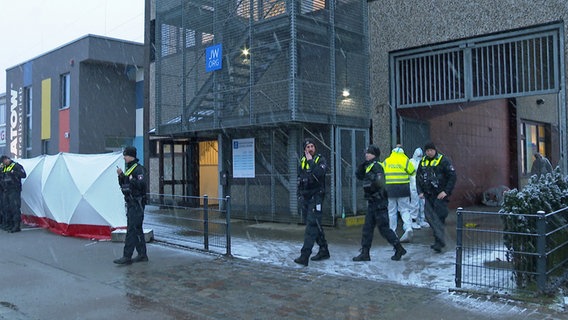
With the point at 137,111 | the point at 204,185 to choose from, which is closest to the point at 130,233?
the point at 204,185

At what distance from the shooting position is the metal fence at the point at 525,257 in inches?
211

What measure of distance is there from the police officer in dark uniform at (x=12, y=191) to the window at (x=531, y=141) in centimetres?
1723

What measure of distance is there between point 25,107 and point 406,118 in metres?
24.3

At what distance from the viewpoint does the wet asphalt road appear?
17.2 feet

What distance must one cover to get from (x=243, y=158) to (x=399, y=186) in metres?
5.38

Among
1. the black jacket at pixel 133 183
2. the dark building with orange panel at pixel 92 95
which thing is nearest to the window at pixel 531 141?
the black jacket at pixel 133 183

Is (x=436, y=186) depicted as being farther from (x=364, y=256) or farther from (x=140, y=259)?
(x=140, y=259)

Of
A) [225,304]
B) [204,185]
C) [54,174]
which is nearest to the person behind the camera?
[225,304]

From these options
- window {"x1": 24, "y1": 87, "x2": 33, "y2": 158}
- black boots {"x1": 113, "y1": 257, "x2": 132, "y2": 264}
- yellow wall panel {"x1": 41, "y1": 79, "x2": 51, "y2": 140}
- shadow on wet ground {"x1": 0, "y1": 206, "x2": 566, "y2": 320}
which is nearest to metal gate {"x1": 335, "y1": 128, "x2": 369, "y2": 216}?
shadow on wet ground {"x1": 0, "y1": 206, "x2": 566, "y2": 320}

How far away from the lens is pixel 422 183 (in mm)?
8227

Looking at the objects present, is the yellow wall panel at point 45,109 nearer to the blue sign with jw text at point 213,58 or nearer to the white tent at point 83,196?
the white tent at point 83,196

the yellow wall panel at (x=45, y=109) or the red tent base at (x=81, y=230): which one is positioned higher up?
the yellow wall panel at (x=45, y=109)

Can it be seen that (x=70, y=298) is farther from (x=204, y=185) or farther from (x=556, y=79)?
(x=204, y=185)

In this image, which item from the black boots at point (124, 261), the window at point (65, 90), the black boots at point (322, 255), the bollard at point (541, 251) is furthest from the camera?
the window at point (65, 90)
